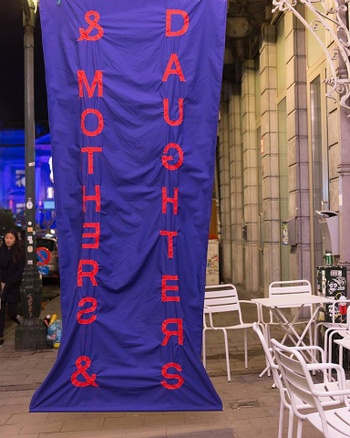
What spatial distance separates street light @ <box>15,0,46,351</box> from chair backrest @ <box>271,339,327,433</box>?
5839 mm

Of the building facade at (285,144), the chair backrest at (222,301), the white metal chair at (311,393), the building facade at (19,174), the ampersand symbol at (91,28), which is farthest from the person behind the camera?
the building facade at (19,174)

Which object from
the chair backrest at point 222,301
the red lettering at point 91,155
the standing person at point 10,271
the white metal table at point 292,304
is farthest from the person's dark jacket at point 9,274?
the red lettering at point 91,155

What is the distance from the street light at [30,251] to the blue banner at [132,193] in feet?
13.8

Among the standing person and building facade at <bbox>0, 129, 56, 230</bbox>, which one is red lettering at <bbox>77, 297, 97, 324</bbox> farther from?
building facade at <bbox>0, 129, 56, 230</bbox>

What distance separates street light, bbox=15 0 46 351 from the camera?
9016 mm

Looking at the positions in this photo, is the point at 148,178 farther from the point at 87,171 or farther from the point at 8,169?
the point at 8,169

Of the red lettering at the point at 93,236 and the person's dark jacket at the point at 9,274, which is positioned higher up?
the red lettering at the point at 93,236

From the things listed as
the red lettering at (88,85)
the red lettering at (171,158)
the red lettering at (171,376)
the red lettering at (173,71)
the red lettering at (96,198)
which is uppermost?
the red lettering at (173,71)

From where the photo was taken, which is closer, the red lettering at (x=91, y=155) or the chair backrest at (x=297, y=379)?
the chair backrest at (x=297, y=379)

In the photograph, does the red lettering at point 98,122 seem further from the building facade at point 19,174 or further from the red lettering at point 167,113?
the building facade at point 19,174

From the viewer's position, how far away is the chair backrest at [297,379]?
3.35 meters

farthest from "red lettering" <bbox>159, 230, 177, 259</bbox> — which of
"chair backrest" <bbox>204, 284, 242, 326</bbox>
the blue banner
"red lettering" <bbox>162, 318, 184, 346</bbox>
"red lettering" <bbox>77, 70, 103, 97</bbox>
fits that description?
"chair backrest" <bbox>204, 284, 242, 326</bbox>

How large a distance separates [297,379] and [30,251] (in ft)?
21.3

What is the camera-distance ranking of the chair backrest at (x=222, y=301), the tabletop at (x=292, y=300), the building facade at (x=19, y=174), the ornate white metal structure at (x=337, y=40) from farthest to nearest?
the building facade at (x=19, y=174) → the chair backrest at (x=222, y=301) → the ornate white metal structure at (x=337, y=40) → the tabletop at (x=292, y=300)
